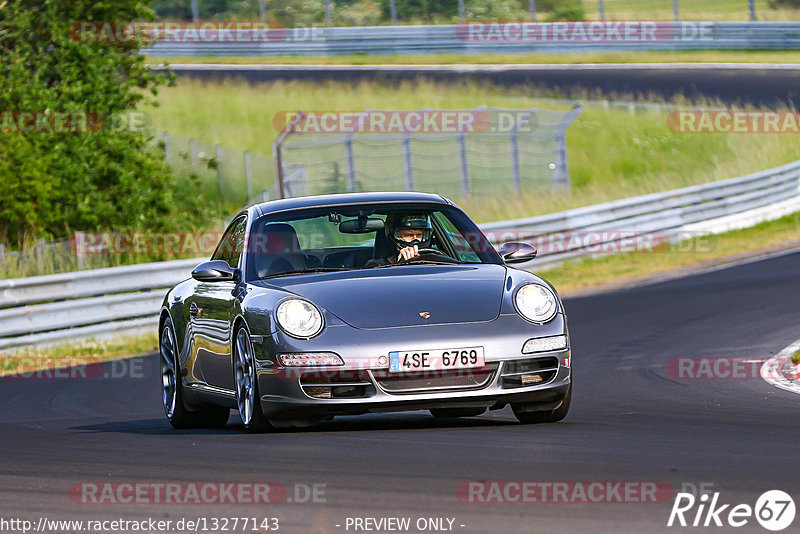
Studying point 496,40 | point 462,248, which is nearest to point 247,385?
point 462,248

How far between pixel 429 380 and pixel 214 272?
179 centimetres

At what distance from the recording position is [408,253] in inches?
345

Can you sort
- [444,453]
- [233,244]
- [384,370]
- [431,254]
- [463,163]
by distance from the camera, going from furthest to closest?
[463,163] → [233,244] → [431,254] → [384,370] → [444,453]

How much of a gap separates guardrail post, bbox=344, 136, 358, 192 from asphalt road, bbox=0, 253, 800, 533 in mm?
14180

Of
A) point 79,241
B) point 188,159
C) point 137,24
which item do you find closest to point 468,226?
point 79,241

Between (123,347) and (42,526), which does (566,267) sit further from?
(42,526)

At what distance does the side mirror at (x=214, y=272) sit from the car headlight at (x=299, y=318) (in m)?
1.03

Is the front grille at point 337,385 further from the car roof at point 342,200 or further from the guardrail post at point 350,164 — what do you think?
the guardrail post at point 350,164

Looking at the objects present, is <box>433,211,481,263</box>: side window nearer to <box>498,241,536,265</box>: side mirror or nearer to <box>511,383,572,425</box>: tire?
<box>498,241,536,265</box>: side mirror

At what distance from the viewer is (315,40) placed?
4572 cm

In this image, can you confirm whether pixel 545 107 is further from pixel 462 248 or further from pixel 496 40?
pixel 462 248

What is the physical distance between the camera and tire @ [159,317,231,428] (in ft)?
31.5

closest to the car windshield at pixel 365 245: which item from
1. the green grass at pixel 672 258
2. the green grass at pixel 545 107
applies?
the green grass at pixel 672 258

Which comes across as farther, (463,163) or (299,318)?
(463,163)
